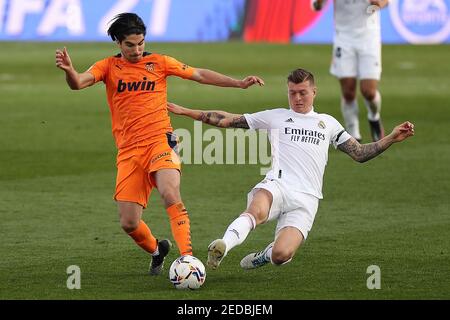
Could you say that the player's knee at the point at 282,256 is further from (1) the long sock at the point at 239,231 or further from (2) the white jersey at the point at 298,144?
(2) the white jersey at the point at 298,144

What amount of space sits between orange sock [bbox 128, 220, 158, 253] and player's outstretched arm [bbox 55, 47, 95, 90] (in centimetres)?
116

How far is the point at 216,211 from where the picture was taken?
12453mm

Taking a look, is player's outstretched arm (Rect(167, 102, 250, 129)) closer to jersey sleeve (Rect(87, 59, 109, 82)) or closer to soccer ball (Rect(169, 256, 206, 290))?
jersey sleeve (Rect(87, 59, 109, 82))

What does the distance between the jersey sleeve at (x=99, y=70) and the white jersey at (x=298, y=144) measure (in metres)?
1.16

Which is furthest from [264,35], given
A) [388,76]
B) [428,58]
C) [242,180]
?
[242,180]

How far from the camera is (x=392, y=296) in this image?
8445 mm

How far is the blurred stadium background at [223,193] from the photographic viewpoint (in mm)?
9078

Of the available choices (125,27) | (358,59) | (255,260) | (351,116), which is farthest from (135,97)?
(358,59)

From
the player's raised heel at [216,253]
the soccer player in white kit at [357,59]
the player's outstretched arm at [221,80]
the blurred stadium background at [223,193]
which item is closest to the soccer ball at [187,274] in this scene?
the blurred stadium background at [223,193]

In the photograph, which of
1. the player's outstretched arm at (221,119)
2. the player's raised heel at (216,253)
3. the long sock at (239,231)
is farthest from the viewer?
the player's outstretched arm at (221,119)

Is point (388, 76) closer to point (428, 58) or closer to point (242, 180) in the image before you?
point (428, 58)

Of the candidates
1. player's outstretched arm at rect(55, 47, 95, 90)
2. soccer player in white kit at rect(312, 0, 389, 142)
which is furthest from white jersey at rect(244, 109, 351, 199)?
soccer player in white kit at rect(312, 0, 389, 142)

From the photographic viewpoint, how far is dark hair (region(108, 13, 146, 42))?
9.23 m

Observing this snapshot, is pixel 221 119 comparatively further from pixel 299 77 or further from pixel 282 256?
pixel 282 256
